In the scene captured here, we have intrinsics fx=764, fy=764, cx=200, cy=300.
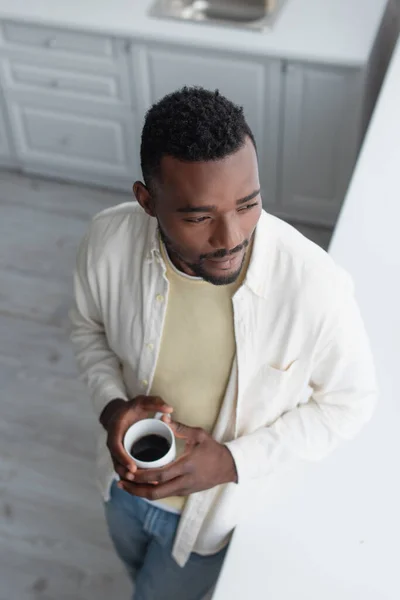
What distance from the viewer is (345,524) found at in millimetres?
1276

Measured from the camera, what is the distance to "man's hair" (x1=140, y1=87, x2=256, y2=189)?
884mm

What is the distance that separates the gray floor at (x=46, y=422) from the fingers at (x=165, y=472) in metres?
0.98

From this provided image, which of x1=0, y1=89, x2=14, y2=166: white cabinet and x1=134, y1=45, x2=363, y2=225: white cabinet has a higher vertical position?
x1=134, y1=45, x2=363, y2=225: white cabinet

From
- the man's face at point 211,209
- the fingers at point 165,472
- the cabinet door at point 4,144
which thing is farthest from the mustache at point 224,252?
the cabinet door at point 4,144

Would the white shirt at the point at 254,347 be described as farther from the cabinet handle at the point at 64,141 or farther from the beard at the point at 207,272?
the cabinet handle at the point at 64,141

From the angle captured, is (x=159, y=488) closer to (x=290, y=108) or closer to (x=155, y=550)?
(x=155, y=550)

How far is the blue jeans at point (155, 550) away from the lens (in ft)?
4.42

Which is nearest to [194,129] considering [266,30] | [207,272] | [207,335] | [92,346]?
[207,272]

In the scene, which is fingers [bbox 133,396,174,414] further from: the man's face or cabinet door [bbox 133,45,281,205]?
cabinet door [bbox 133,45,281,205]

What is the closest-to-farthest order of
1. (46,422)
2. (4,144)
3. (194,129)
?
(194,129)
(46,422)
(4,144)

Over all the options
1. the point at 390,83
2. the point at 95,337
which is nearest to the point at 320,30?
the point at 390,83

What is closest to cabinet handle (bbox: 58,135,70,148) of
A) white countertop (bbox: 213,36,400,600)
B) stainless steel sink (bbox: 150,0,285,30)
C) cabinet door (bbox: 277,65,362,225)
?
stainless steel sink (bbox: 150,0,285,30)

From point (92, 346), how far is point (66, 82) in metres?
1.76

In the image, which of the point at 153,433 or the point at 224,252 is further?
the point at 153,433
